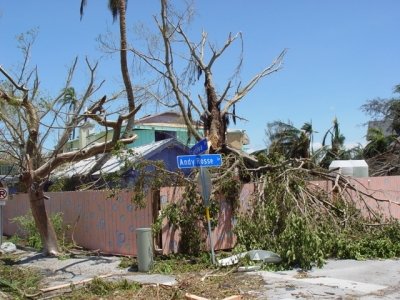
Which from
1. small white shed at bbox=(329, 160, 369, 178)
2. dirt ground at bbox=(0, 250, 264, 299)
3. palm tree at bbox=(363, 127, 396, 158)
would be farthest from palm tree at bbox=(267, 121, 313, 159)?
dirt ground at bbox=(0, 250, 264, 299)

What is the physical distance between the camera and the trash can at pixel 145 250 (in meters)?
12.0

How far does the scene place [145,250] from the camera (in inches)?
475

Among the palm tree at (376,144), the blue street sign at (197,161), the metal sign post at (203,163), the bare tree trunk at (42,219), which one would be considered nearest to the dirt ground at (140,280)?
the bare tree trunk at (42,219)

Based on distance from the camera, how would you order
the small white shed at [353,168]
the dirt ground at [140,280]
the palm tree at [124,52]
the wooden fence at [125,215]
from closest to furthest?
1. the dirt ground at [140,280]
2. the wooden fence at [125,215]
3. the palm tree at [124,52]
4. the small white shed at [353,168]

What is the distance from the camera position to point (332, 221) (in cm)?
1380

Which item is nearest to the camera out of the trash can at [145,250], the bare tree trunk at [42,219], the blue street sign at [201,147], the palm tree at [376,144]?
the trash can at [145,250]

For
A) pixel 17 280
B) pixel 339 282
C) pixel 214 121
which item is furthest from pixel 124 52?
pixel 339 282

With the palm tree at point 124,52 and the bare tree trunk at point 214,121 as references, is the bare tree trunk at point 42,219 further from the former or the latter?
the bare tree trunk at point 214,121

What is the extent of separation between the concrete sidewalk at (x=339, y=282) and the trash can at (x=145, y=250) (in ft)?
8.02

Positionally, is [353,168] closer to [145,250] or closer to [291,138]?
[145,250]

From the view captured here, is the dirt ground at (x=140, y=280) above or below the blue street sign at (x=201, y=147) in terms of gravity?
below

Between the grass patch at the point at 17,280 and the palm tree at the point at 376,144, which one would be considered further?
the palm tree at the point at 376,144

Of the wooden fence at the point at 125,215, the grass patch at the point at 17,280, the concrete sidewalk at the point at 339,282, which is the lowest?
the concrete sidewalk at the point at 339,282

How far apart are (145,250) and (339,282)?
4340mm
